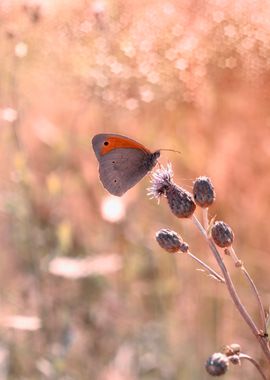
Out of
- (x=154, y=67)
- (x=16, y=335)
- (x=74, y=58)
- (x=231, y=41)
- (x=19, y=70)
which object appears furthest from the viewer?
(x=16, y=335)

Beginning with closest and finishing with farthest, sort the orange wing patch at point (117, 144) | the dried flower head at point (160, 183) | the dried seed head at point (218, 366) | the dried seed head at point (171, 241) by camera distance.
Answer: the dried seed head at point (218, 366)
the dried seed head at point (171, 241)
the dried flower head at point (160, 183)
the orange wing patch at point (117, 144)

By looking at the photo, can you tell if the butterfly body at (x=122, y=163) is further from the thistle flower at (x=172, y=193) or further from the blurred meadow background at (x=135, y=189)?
the blurred meadow background at (x=135, y=189)

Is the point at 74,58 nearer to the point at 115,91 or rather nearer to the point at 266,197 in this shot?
the point at 115,91

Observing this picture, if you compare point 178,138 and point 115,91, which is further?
point 178,138

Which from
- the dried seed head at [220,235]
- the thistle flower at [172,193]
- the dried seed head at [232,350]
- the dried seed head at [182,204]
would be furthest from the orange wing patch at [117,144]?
the dried seed head at [232,350]

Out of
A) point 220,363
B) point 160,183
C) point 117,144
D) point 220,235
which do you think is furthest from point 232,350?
point 117,144

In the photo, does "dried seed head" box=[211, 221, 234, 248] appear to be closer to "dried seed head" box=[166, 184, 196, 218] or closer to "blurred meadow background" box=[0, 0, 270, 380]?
"dried seed head" box=[166, 184, 196, 218]

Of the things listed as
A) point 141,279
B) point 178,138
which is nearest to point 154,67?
point 178,138
